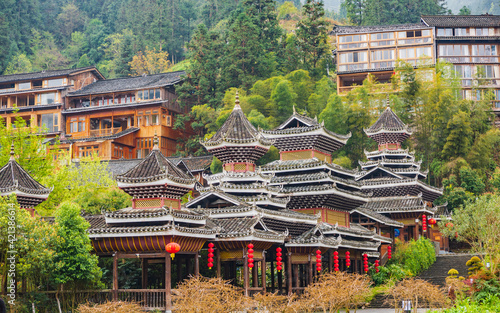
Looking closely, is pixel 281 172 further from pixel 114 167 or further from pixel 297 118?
pixel 114 167

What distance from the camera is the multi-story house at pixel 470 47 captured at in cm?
5697

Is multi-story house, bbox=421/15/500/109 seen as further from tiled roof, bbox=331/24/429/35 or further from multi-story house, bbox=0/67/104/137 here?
multi-story house, bbox=0/67/104/137

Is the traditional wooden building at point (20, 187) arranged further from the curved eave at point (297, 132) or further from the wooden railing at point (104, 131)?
the wooden railing at point (104, 131)

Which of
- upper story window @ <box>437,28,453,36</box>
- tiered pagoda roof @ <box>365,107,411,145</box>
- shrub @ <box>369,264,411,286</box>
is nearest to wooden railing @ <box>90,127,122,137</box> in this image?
tiered pagoda roof @ <box>365,107,411,145</box>

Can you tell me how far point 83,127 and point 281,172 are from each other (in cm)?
2923

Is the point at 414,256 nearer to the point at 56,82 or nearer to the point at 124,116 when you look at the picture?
the point at 124,116

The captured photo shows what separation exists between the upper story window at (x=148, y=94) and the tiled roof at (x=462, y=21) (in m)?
23.9

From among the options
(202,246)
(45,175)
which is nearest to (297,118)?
(202,246)

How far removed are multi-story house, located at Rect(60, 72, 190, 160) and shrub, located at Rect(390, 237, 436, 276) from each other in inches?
991

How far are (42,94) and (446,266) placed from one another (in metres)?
37.1

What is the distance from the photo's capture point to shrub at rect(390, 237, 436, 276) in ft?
119

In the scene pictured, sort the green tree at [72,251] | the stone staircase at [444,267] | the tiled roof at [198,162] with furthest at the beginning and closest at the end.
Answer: the tiled roof at [198,162]
the stone staircase at [444,267]
the green tree at [72,251]

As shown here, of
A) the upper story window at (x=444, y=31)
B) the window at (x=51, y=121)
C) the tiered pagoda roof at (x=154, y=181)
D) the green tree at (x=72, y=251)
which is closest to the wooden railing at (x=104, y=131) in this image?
the window at (x=51, y=121)

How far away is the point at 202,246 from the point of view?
26.0 meters
